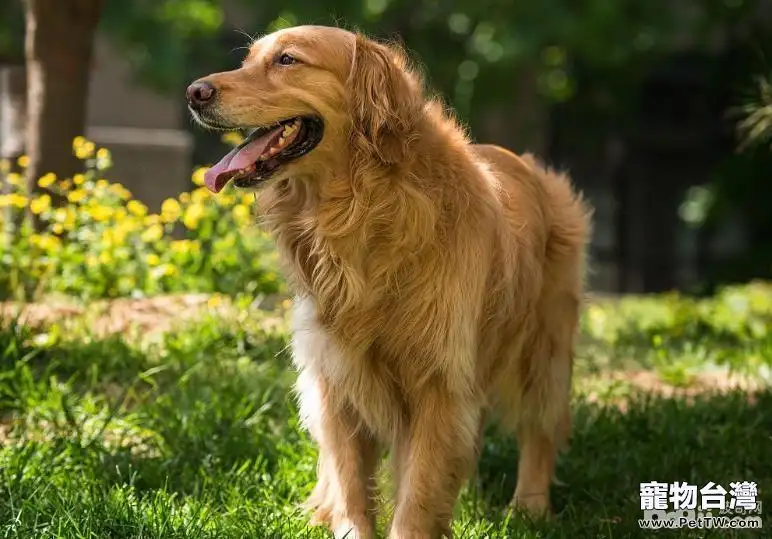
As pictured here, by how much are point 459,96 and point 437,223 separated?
11061mm

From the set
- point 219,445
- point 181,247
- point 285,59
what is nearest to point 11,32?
point 181,247

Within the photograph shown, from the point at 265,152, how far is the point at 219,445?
56.6 inches

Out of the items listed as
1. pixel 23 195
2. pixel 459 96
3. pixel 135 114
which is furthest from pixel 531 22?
pixel 135 114

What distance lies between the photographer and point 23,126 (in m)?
8.77

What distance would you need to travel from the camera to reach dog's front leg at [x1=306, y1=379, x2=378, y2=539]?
3.86m

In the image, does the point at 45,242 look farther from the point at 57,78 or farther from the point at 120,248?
the point at 57,78

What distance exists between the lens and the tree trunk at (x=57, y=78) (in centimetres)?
743

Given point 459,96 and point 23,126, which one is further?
point 459,96

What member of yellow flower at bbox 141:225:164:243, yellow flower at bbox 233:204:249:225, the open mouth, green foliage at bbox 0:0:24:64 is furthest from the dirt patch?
green foliage at bbox 0:0:24:64

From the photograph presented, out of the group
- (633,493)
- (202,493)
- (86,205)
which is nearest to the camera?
(202,493)

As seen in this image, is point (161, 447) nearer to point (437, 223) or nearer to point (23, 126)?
point (437, 223)

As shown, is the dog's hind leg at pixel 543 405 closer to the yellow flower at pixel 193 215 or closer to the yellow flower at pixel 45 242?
the yellow flower at pixel 193 215

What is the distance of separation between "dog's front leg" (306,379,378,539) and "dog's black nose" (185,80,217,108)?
1042 mm

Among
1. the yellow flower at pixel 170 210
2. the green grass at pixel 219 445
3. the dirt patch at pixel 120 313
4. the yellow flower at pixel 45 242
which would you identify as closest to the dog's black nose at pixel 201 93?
the green grass at pixel 219 445
